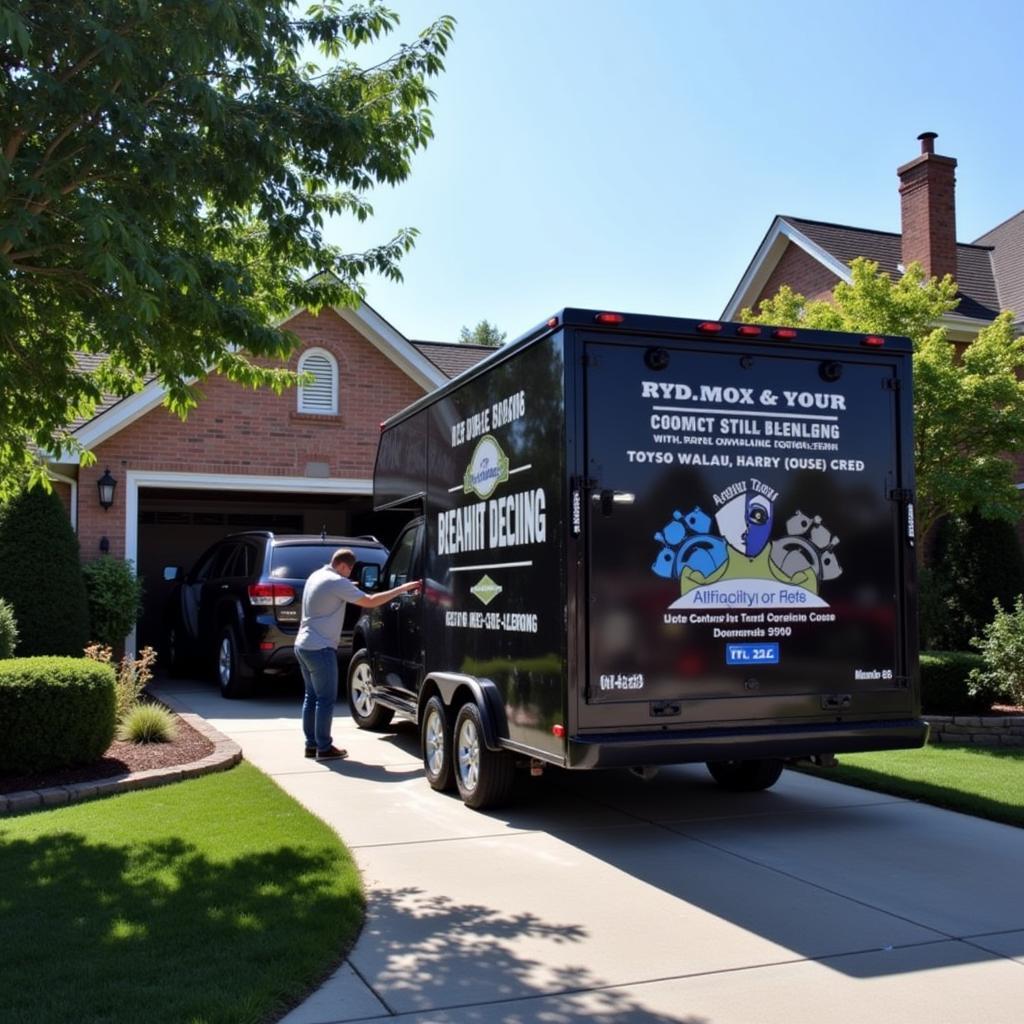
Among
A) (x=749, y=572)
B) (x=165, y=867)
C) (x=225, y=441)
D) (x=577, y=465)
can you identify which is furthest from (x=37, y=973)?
(x=225, y=441)

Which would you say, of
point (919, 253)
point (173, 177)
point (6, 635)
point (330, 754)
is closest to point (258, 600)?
point (6, 635)

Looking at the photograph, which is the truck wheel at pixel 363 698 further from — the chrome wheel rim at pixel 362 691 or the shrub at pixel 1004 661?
the shrub at pixel 1004 661

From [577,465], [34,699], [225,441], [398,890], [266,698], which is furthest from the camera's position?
[225,441]

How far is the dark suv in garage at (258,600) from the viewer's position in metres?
12.4

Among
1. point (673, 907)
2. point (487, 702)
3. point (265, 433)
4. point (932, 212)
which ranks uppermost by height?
point (932, 212)

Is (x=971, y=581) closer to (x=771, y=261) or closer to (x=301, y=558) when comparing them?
(x=301, y=558)

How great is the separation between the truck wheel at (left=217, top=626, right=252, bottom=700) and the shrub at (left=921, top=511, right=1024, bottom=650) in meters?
8.40

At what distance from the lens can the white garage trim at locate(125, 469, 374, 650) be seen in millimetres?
15727

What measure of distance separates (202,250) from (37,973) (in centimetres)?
465

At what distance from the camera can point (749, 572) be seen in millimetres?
6520

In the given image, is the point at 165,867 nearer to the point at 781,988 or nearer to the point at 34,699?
the point at 34,699

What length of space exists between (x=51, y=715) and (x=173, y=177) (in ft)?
13.6

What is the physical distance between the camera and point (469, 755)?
24.9 feet

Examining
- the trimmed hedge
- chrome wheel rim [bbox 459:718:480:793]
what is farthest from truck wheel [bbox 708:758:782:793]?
the trimmed hedge
